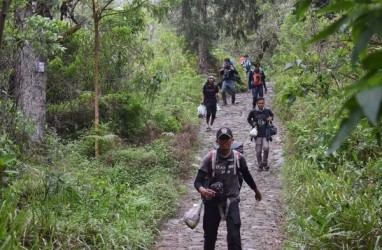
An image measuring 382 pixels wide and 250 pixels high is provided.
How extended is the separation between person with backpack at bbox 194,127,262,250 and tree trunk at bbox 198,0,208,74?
61.7ft

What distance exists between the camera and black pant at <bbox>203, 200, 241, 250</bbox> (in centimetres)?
533

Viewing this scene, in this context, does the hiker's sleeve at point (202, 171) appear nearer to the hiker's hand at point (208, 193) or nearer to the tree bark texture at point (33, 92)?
the hiker's hand at point (208, 193)

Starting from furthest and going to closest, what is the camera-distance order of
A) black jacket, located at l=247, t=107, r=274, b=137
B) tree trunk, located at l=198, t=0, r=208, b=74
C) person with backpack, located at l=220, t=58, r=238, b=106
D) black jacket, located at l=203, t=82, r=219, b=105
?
1. tree trunk, located at l=198, t=0, r=208, b=74
2. person with backpack, located at l=220, t=58, r=238, b=106
3. black jacket, located at l=203, t=82, r=219, b=105
4. black jacket, located at l=247, t=107, r=274, b=137

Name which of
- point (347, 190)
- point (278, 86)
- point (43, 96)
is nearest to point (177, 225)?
point (347, 190)

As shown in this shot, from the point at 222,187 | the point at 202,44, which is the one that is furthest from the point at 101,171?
the point at 202,44

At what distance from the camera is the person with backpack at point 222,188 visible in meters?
5.34

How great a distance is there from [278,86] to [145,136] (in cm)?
1024

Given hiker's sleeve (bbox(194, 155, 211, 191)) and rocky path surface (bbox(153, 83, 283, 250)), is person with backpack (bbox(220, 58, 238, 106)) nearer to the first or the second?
rocky path surface (bbox(153, 83, 283, 250))

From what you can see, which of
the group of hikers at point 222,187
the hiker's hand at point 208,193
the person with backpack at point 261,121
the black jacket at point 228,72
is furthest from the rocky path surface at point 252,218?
the black jacket at point 228,72

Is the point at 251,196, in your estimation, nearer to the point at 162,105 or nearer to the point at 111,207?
the point at 111,207

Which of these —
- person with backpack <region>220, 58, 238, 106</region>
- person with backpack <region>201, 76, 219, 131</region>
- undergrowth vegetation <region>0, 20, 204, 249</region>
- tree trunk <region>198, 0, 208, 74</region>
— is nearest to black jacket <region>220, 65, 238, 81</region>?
person with backpack <region>220, 58, 238, 106</region>

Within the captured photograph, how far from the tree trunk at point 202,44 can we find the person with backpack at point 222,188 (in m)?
18.8

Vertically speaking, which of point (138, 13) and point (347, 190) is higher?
point (138, 13)

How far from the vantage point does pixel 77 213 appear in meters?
6.35
